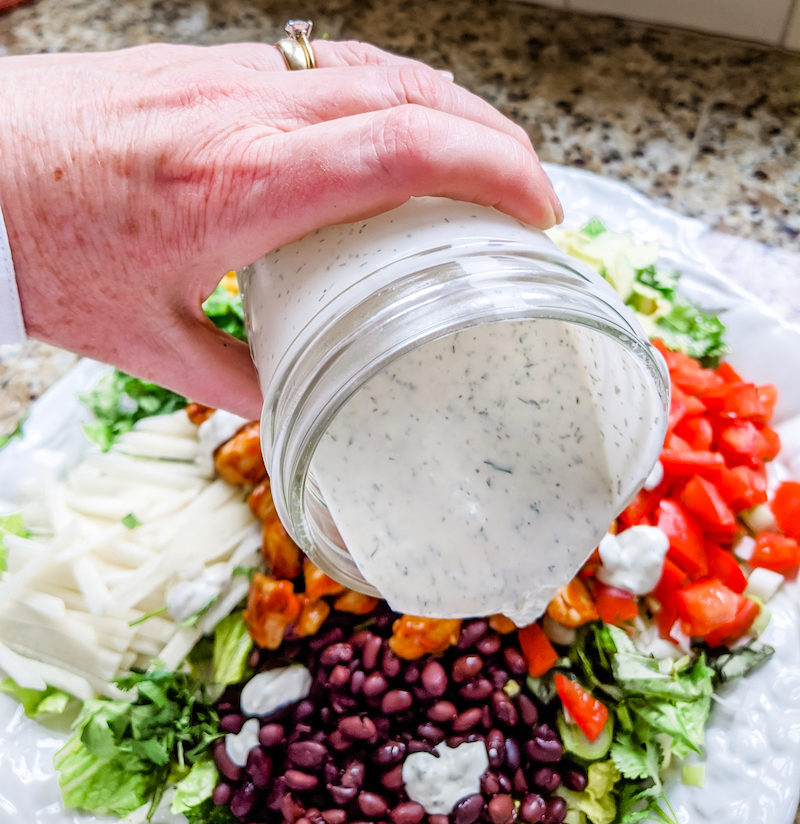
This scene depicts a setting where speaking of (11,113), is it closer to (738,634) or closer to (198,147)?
(198,147)

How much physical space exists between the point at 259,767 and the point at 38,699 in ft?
1.15

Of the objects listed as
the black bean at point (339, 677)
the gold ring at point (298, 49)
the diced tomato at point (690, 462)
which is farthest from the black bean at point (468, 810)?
the gold ring at point (298, 49)

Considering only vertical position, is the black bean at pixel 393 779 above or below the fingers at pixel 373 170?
below

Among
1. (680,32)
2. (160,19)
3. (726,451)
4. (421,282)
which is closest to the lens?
(421,282)

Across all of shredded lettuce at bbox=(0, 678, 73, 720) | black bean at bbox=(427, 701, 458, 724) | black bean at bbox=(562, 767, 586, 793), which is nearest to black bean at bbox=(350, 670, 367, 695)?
black bean at bbox=(427, 701, 458, 724)

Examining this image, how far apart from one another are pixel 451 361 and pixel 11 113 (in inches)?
20.2

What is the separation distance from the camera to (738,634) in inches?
49.3

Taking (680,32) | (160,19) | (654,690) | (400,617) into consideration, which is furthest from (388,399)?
(160,19)

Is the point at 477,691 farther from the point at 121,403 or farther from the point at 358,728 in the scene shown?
the point at 121,403

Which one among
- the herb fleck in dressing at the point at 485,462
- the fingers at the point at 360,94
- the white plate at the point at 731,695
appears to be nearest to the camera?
the fingers at the point at 360,94

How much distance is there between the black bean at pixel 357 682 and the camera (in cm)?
124

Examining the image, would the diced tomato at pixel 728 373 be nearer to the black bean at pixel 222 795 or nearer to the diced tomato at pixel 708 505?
the diced tomato at pixel 708 505

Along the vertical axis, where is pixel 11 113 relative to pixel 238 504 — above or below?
above

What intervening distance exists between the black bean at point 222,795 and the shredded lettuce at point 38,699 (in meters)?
0.26
